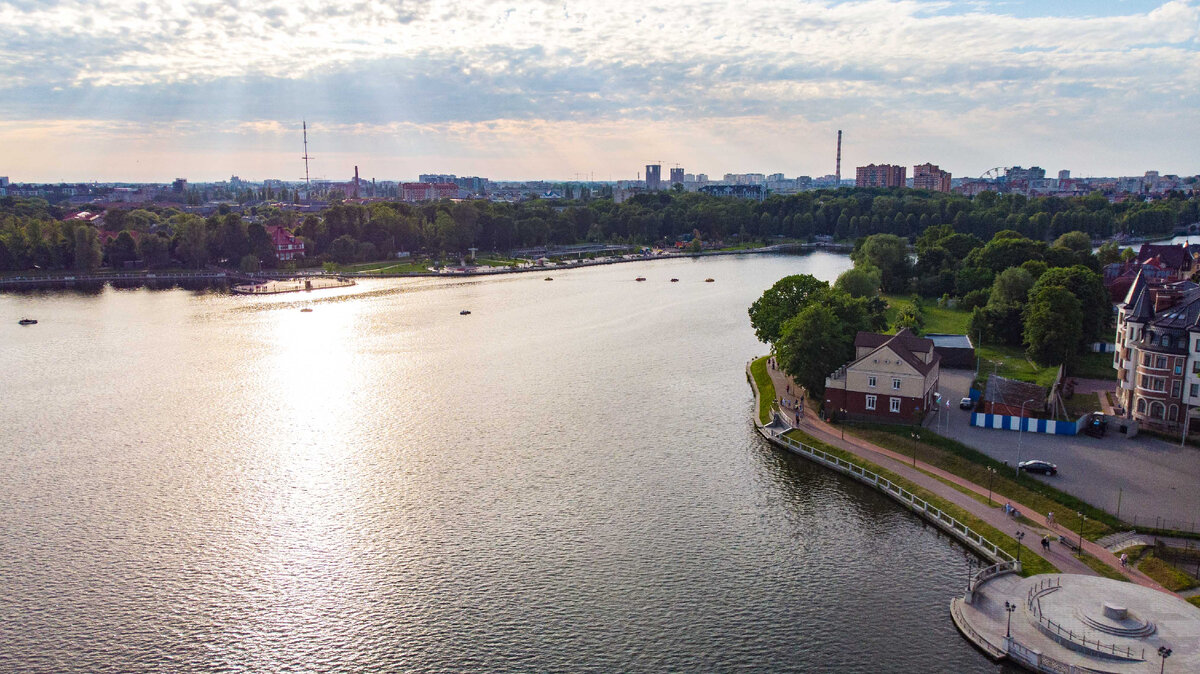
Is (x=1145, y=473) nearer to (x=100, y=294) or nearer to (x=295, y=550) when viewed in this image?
(x=295, y=550)

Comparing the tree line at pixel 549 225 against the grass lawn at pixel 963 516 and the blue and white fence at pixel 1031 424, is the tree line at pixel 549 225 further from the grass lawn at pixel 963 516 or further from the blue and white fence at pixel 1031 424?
the grass lawn at pixel 963 516

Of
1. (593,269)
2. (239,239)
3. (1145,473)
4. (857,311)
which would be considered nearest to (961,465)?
(1145,473)

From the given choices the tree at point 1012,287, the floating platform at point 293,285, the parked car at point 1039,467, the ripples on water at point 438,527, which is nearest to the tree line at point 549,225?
the floating platform at point 293,285

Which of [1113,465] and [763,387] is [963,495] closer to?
[1113,465]

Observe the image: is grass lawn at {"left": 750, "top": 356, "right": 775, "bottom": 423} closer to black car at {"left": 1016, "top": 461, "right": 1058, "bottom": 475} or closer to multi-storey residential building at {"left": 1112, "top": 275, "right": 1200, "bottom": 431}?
black car at {"left": 1016, "top": 461, "right": 1058, "bottom": 475}

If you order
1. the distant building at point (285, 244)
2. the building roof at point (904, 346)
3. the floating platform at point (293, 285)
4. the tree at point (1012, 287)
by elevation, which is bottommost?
the floating platform at point (293, 285)

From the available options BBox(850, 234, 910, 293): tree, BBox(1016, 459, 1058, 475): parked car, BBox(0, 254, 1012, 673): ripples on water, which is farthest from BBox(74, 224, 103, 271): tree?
BBox(1016, 459, 1058, 475): parked car

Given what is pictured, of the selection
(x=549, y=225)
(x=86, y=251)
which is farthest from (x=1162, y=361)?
(x=86, y=251)
